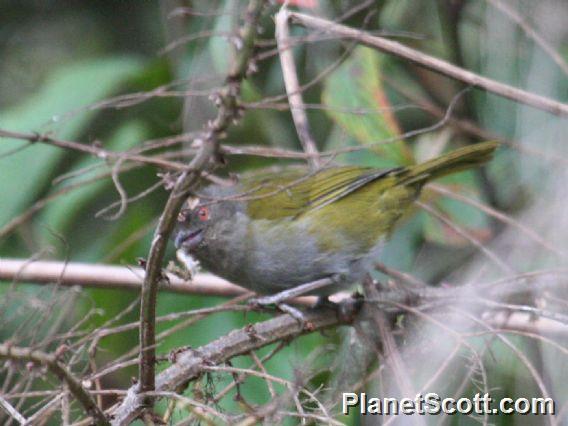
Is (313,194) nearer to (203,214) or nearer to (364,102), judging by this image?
(203,214)

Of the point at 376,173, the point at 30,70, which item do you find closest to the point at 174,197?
the point at 376,173

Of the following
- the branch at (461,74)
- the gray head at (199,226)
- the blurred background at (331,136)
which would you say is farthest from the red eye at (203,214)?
the branch at (461,74)

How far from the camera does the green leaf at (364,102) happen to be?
415 cm

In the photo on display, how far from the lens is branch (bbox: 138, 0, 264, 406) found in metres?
1.78

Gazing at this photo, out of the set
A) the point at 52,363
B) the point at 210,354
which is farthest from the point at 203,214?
the point at 52,363

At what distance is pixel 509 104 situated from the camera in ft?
14.3

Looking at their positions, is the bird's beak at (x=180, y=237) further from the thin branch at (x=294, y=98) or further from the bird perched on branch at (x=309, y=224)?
the thin branch at (x=294, y=98)

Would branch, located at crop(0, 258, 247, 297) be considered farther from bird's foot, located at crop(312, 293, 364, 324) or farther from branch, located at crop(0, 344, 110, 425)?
branch, located at crop(0, 344, 110, 425)

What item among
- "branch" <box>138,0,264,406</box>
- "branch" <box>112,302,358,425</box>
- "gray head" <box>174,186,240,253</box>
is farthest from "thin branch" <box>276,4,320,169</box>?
"branch" <box>138,0,264,406</box>

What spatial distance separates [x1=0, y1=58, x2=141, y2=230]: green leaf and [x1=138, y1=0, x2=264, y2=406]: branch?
2.80 m

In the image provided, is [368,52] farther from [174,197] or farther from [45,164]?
[174,197]

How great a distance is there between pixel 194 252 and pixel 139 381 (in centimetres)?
131

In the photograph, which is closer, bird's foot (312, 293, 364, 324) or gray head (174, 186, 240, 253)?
bird's foot (312, 293, 364, 324)

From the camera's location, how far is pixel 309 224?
3.66m
